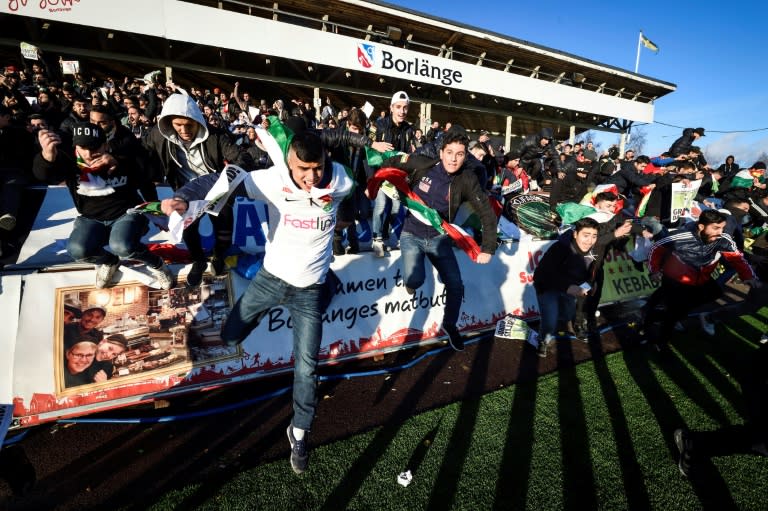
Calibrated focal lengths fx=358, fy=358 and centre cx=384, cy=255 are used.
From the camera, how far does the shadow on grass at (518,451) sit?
2586 millimetres

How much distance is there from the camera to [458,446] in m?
3.04

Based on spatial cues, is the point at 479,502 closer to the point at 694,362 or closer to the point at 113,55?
the point at 694,362

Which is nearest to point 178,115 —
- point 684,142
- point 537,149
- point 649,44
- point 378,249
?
point 378,249

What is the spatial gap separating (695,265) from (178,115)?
652cm

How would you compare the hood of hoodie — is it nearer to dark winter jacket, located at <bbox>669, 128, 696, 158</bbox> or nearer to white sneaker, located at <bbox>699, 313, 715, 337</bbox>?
white sneaker, located at <bbox>699, 313, 715, 337</bbox>

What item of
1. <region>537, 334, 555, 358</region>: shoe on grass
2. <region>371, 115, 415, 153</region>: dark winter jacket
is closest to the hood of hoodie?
<region>371, 115, 415, 153</region>: dark winter jacket

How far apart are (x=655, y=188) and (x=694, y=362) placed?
4.91m

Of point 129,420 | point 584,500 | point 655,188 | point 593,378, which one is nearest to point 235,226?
point 129,420

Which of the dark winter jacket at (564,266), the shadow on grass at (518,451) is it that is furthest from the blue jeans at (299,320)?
the dark winter jacket at (564,266)

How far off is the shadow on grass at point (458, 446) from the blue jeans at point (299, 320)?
42.9 inches

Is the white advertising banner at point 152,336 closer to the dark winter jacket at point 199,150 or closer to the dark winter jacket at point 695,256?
the dark winter jacket at point 199,150

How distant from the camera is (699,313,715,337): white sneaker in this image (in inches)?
225

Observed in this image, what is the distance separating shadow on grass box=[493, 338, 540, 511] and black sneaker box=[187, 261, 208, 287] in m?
3.38

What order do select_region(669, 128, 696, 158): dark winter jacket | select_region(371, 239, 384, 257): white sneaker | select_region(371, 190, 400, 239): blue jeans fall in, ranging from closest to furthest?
select_region(371, 239, 384, 257): white sneaker < select_region(371, 190, 400, 239): blue jeans < select_region(669, 128, 696, 158): dark winter jacket
